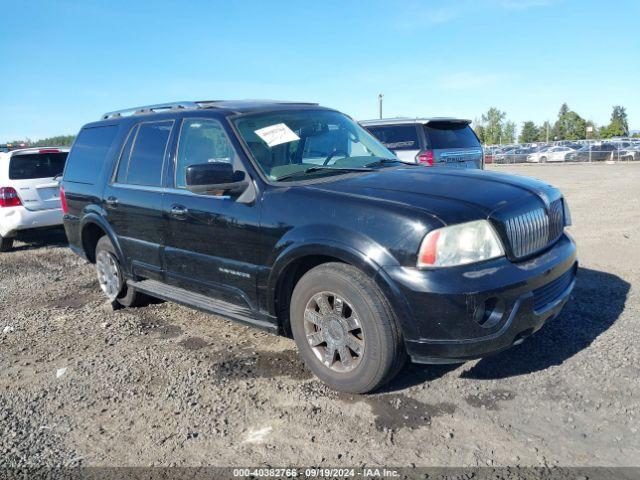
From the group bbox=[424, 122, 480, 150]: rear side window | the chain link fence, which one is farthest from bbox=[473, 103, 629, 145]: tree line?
bbox=[424, 122, 480, 150]: rear side window

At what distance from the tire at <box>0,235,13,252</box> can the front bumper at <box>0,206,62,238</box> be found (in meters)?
0.26

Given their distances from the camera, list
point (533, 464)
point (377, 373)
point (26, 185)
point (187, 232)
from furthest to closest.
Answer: point (26, 185)
point (187, 232)
point (377, 373)
point (533, 464)

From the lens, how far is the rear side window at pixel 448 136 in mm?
9364

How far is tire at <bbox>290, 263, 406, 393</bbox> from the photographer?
10.5 ft

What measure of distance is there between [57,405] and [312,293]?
1886mm

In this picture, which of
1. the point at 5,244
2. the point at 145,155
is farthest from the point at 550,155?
the point at 145,155

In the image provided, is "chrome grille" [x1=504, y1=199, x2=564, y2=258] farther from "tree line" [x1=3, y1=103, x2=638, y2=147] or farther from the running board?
"tree line" [x1=3, y1=103, x2=638, y2=147]

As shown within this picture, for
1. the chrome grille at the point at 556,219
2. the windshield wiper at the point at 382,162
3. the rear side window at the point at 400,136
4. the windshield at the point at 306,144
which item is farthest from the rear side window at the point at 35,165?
the chrome grille at the point at 556,219

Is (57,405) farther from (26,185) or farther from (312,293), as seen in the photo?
(26,185)

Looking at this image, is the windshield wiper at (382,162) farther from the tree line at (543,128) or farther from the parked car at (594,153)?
the tree line at (543,128)

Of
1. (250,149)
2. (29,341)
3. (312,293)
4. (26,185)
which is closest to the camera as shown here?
A: (312,293)

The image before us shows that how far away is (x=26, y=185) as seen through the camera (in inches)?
348

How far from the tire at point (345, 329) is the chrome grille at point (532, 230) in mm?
871

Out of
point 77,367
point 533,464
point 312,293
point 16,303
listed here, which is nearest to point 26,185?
point 16,303
